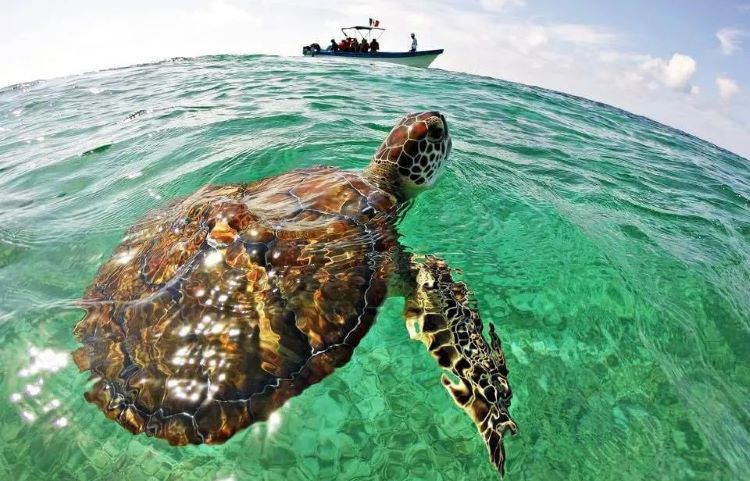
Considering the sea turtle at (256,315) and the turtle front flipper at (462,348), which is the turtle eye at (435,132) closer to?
the sea turtle at (256,315)

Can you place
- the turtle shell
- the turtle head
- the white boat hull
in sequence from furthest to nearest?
the white boat hull → the turtle head → the turtle shell

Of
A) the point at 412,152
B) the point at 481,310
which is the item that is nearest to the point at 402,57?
the point at 412,152

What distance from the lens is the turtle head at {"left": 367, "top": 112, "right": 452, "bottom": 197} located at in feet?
16.1

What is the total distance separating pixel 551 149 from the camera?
942cm

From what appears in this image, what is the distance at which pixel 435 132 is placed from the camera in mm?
4949

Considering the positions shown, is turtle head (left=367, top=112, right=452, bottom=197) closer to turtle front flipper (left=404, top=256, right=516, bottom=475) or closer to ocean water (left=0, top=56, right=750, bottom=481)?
ocean water (left=0, top=56, right=750, bottom=481)

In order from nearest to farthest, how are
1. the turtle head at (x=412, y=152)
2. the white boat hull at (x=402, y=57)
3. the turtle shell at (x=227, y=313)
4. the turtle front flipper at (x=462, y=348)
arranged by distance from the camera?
the turtle shell at (x=227, y=313) < the turtle front flipper at (x=462, y=348) < the turtle head at (x=412, y=152) < the white boat hull at (x=402, y=57)

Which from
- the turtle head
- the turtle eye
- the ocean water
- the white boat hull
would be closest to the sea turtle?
the ocean water

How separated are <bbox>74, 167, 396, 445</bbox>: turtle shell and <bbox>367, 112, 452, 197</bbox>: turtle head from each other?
109 cm

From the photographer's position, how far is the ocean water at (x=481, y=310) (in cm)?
281

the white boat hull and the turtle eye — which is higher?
the turtle eye

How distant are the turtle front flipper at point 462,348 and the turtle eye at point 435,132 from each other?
1735 mm

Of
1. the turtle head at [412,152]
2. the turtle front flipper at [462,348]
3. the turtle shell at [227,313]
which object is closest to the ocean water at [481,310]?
the turtle front flipper at [462,348]

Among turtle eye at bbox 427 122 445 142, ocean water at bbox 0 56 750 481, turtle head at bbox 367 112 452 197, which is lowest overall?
ocean water at bbox 0 56 750 481
